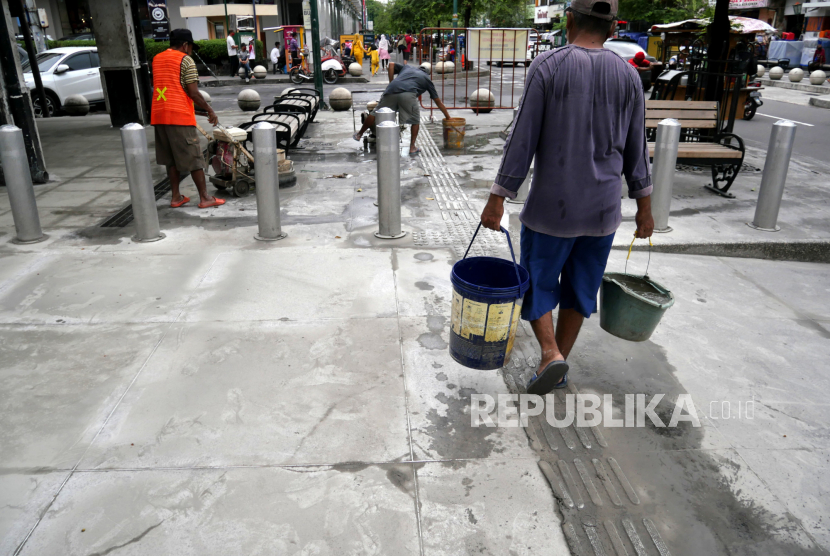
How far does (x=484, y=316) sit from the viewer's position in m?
3.20

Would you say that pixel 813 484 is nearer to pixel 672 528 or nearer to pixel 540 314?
pixel 672 528

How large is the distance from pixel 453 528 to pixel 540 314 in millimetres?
1250

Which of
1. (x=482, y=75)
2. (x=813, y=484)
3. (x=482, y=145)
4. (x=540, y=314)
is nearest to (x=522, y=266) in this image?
(x=540, y=314)

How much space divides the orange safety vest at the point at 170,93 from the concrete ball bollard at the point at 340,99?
9462 millimetres

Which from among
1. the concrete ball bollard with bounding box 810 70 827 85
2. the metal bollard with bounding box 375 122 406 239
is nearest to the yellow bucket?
the metal bollard with bounding box 375 122 406 239

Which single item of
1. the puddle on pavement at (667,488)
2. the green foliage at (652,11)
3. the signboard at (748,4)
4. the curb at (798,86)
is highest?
the signboard at (748,4)

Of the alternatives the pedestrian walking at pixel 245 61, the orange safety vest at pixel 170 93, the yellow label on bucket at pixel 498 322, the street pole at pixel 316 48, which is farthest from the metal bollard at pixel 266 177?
the pedestrian walking at pixel 245 61

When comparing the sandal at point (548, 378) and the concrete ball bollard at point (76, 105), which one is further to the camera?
the concrete ball bollard at point (76, 105)

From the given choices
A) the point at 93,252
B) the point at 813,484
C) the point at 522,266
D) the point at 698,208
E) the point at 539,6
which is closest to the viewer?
the point at 813,484

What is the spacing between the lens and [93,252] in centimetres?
570

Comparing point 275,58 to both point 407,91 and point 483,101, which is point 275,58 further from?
point 407,91

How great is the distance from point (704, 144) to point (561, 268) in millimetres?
5785

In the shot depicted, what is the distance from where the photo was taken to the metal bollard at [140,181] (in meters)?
5.71

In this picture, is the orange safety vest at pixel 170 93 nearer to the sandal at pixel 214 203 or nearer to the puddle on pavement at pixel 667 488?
the sandal at pixel 214 203
